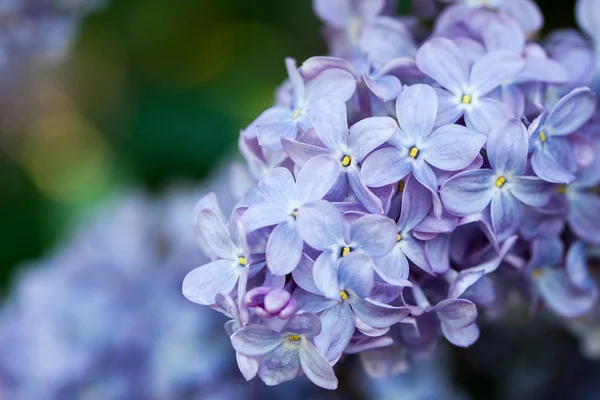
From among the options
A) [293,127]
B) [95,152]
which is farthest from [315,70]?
[95,152]

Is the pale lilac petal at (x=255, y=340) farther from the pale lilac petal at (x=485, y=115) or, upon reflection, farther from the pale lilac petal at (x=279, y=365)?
the pale lilac petal at (x=485, y=115)

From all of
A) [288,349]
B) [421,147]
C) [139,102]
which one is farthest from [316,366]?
[139,102]

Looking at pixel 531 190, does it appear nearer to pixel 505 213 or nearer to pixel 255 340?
pixel 505 213

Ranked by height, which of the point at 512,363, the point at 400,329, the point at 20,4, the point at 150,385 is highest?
the point at 20,4

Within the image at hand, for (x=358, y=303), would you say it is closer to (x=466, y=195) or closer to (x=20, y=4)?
(x=466, y=195)

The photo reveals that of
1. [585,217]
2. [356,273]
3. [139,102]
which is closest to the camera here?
[356,273]

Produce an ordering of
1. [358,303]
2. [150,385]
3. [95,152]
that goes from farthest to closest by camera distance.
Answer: [95,152], [150,385], [358,303]
